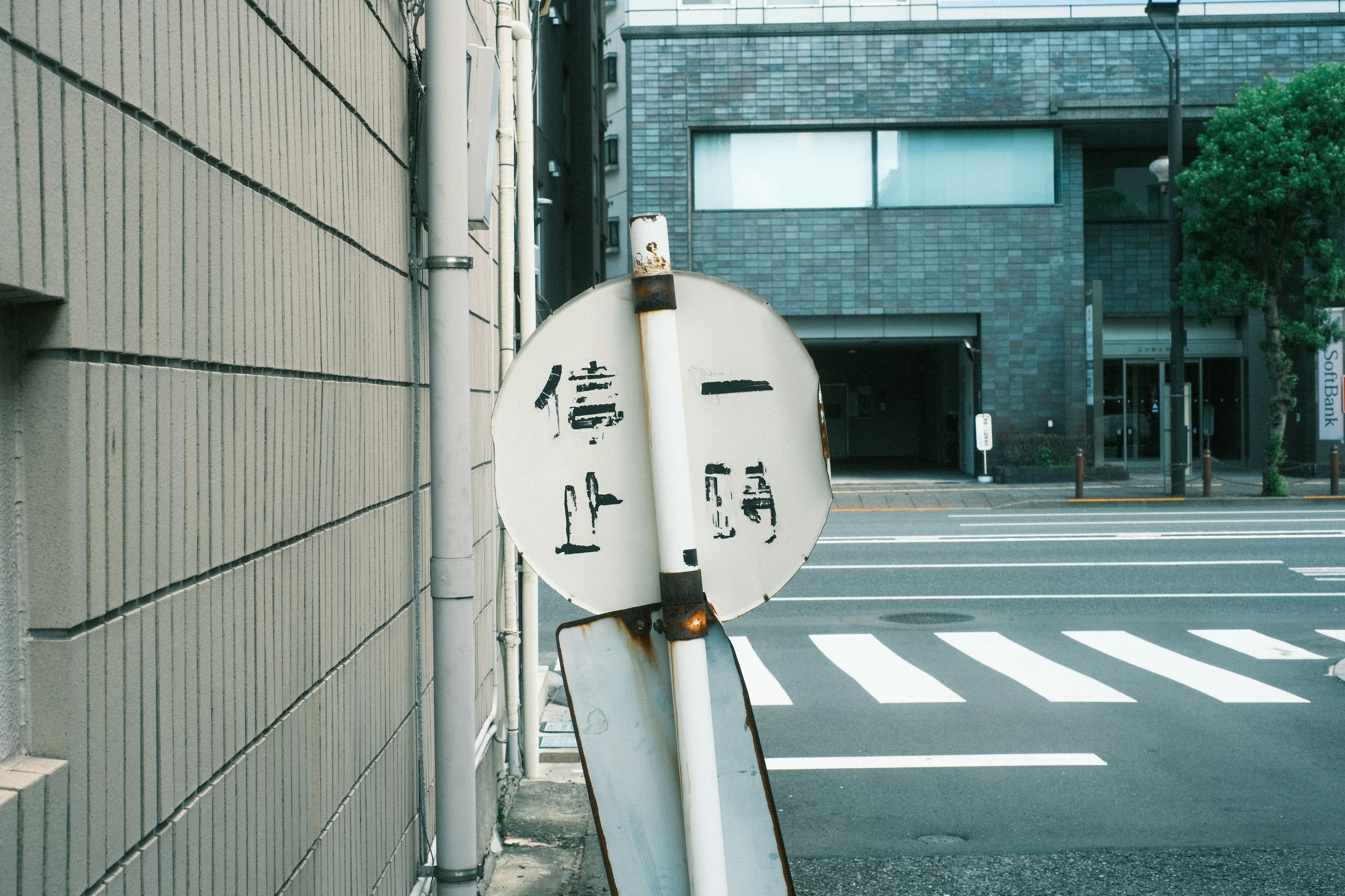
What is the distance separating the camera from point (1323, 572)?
12.9 metres

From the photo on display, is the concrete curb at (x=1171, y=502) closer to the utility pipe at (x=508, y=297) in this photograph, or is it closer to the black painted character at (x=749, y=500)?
the utility pipe at (x=508, y=297)

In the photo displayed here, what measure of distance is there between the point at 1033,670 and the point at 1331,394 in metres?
19.7

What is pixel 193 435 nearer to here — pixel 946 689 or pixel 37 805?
pixel 37 805

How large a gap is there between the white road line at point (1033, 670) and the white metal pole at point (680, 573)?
6.32m

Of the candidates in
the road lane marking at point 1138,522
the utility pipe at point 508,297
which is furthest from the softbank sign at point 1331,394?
the utility pipe at point 508,297

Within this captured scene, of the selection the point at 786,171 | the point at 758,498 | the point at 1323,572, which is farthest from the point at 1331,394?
the point at 758,498

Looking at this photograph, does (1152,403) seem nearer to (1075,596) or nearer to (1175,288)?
(1175,288)

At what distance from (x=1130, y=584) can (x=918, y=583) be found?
83.1 inches

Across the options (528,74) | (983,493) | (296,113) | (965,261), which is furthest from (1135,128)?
(296,113)

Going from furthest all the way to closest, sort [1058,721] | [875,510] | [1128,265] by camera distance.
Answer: [1128,265], [875,510], [1058,721]

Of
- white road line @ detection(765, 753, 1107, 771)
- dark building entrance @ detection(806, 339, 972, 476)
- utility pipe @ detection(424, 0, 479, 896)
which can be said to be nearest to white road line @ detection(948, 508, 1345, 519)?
white road line @ detection(765, 753, 1107, 771)

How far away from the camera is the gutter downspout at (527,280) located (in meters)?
5.88

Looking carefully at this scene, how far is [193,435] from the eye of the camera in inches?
74.6

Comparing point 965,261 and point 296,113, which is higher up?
point 965,261
